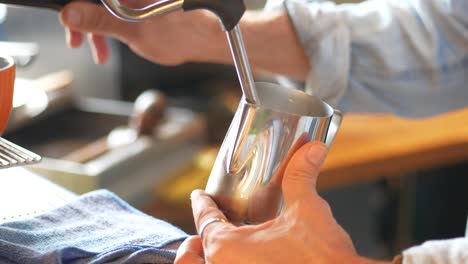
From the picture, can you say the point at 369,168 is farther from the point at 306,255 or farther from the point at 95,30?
the point at 306,255

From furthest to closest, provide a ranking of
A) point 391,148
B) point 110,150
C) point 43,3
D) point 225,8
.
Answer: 1. point 391,148
2. point 110,150
3. point 43,3
4. point 225,8

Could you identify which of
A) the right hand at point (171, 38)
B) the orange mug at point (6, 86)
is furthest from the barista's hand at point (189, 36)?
the orange mug at point (6, 86)

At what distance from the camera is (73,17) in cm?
68

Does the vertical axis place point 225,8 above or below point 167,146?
above

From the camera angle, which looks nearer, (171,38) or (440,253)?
(440,253)

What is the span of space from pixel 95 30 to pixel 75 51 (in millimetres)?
1191

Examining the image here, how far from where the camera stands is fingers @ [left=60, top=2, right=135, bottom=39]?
0.68 m

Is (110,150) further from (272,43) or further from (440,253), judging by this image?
(440,253)

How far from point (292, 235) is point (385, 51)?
39 centimetres

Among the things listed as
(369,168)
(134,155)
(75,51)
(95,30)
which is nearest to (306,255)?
(95,30)

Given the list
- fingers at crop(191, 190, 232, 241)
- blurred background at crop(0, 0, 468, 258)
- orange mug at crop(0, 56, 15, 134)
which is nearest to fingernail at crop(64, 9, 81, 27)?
orange mug at crop(0, 56, 15, 134)

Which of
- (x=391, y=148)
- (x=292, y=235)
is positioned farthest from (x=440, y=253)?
(x=391, y=148)

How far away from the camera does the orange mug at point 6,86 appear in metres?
0.55

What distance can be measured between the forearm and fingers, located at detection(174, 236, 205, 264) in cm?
31
